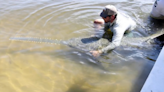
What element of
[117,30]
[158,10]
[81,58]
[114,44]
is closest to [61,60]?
[81,58]

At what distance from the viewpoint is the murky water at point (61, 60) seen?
2494 millimetres

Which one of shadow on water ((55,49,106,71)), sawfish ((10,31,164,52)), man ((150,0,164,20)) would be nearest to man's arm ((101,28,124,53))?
sawfish ((10,31,164,52))

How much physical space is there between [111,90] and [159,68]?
0.80 m

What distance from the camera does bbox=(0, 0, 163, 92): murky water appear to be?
2.49 meters

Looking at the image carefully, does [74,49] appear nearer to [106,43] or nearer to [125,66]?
[106,43]

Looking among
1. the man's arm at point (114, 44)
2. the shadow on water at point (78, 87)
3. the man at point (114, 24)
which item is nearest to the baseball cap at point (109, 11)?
the man at point (114, 24)

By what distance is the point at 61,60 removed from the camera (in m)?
3.00

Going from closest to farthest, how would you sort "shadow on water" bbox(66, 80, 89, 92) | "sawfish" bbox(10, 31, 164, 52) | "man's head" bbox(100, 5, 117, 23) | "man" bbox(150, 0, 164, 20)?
"shadow on water" bbox(66, 80, 89, 92), "man's head" bbox(100, 5, 117, 23), "sawfish" bbox(10, 31, 164, 52), "man" bbox(150, 0, 164, 20)

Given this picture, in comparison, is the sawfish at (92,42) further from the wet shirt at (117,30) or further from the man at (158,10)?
the man at (158,10)

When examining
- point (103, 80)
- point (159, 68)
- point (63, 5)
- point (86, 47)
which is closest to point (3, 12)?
point (63, 5)

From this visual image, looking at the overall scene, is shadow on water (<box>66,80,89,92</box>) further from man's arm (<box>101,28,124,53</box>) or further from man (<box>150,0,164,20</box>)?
man (<box>150,0,164,20</box>)

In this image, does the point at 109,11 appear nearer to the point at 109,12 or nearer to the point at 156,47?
the point at 109,12

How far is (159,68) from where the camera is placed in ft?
7.23

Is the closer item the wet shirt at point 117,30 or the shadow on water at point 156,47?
the shadow on water at point 156,47
